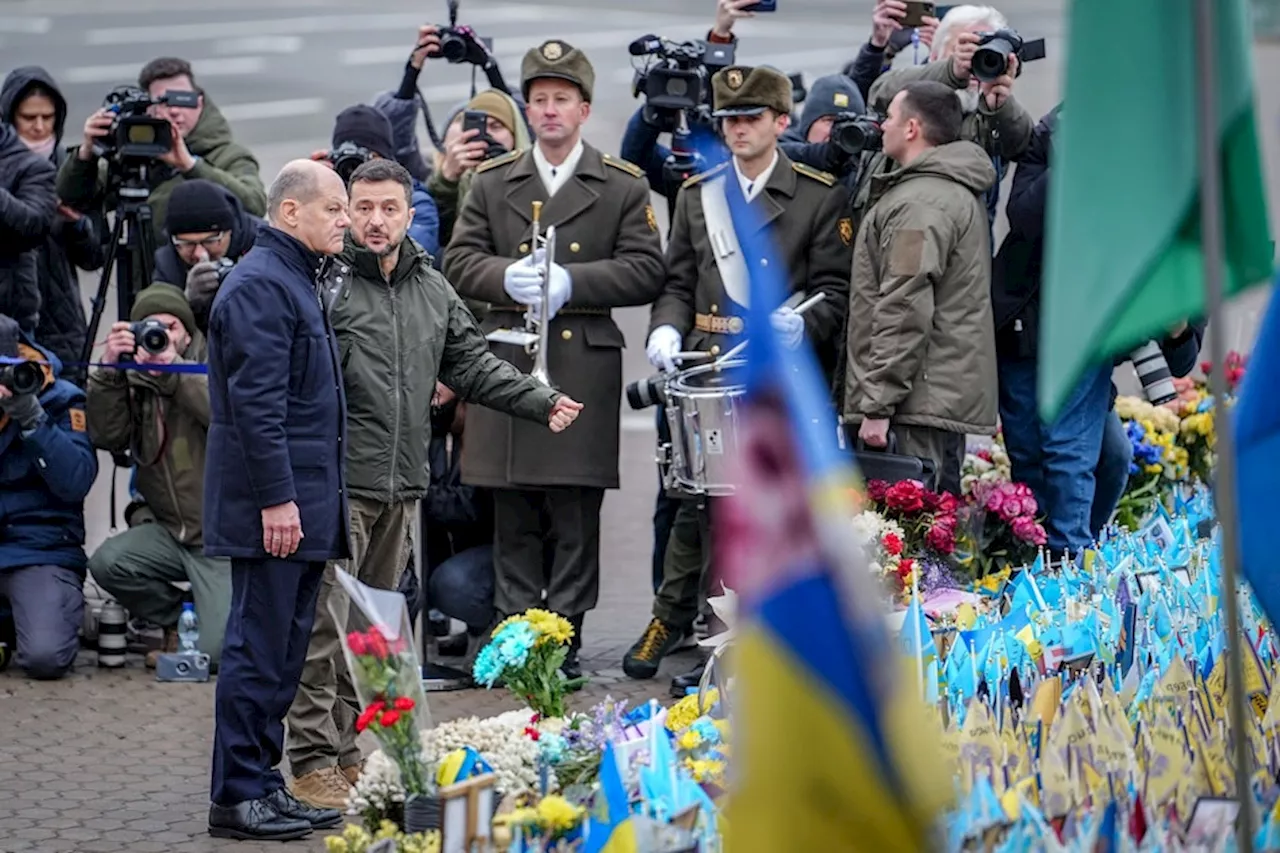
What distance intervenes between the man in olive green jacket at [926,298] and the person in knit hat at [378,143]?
1.86 metres

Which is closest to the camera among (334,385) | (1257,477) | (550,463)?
(1257,477)

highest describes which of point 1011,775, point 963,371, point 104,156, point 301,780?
point 104,156

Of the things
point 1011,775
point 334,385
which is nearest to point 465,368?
point 334,385

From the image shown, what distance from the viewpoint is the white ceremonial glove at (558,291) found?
8.16 metres

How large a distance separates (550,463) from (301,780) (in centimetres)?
206

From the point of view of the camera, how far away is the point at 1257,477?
12.5ft

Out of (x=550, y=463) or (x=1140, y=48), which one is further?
(x=550, y=463)

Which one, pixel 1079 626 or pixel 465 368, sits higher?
pixel 465 368

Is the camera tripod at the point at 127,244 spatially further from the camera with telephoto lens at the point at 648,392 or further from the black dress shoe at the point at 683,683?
the black dress shoe at the point at 683,683

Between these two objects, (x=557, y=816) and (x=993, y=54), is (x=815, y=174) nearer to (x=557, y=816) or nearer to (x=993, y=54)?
(x=993, y=54)

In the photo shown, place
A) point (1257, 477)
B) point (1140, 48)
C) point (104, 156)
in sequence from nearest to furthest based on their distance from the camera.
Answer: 1. point (1140, 48)
2. point (1257, 477)
3. point (104, 156)

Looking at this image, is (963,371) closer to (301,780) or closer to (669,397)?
(669,397)

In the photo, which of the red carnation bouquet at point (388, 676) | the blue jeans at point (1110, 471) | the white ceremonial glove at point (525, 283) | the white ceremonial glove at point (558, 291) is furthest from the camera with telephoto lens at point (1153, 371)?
the red carnation bouquet at point (388, 676)

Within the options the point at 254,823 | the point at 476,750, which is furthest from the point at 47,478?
the point at 476,750
